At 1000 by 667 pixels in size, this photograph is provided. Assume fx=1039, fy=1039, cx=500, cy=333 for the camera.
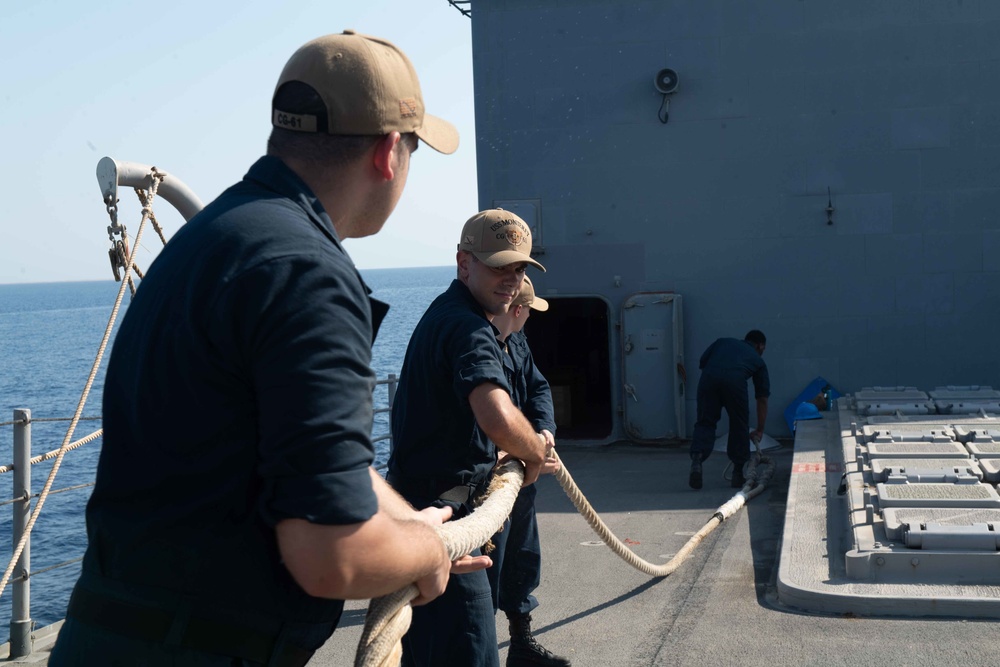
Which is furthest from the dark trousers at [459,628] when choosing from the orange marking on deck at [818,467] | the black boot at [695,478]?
the black boot at [695,478]

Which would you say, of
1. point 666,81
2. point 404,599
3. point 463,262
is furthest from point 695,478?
point 404,599

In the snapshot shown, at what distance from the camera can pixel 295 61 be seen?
1856mm

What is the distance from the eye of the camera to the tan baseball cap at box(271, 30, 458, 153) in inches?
70.7

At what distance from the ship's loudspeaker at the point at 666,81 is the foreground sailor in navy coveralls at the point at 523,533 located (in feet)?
24.7

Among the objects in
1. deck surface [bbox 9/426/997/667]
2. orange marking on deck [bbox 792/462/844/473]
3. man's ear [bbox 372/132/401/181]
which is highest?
man's ear [bbox 372/132/401/181]

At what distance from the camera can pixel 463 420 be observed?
3.63 m

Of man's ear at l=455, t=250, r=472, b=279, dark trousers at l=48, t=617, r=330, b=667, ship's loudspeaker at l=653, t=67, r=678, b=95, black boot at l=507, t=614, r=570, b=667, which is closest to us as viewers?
dark trousers at l=48, t=617, r=330, b=667

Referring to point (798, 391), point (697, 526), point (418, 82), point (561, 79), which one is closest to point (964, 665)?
point (418, 82)

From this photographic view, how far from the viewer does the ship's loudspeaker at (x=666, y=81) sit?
11.9m

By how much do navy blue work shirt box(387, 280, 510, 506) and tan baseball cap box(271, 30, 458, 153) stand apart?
5.71 feet

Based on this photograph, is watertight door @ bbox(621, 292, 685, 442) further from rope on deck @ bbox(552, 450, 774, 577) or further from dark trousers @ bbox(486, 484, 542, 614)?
dark trousers @ bbox(486, 484, 542, 614)

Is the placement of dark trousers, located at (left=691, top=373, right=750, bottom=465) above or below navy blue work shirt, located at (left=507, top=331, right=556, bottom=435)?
below

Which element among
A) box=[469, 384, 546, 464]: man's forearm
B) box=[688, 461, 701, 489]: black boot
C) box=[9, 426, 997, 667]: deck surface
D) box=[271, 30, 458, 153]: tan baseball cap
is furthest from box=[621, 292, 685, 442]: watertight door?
box=[271, 30, 458, 153]: tan baseball cap

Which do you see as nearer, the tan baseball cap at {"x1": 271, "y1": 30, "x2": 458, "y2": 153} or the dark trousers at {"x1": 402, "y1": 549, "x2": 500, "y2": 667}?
the tan baseball cap at {"x1": 271, "y1": 30, "x2": 458, "y2": 153}
